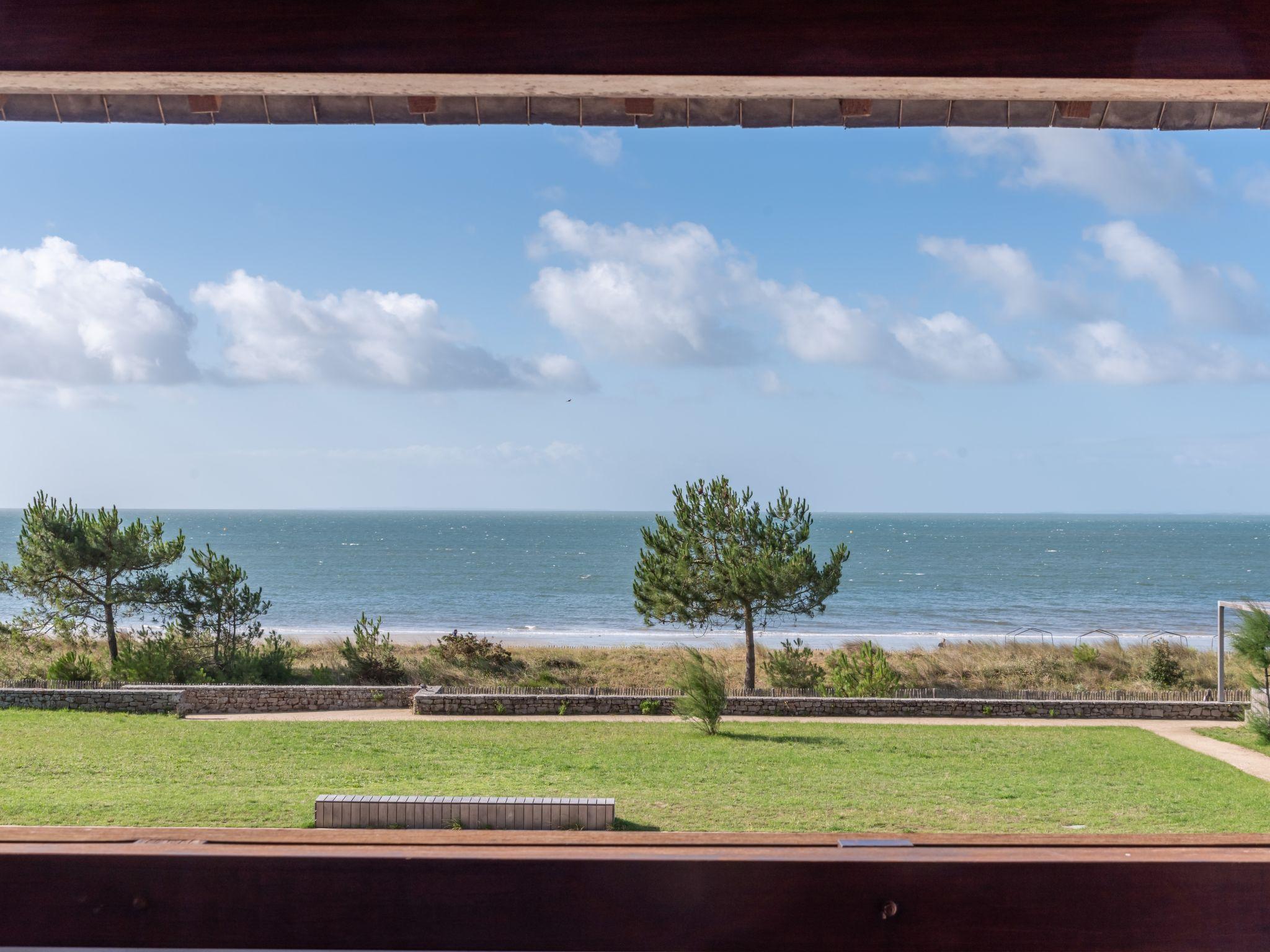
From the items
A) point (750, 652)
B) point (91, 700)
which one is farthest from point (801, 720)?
point (91, 700)

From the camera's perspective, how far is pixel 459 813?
642 cm

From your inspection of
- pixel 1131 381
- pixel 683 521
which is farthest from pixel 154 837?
pixel 1131 381

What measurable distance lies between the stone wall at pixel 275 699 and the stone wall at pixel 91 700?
561 mm

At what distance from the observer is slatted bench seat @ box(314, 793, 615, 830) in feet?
20.8

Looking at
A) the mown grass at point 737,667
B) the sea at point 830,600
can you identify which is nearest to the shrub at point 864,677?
the mown grass at point 737,667

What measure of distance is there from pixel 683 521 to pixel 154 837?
17.9m

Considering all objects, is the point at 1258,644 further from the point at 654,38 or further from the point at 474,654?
the point at 654,38

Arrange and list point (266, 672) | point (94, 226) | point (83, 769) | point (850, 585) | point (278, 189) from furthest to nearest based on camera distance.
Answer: point (94, 226) < point (278, 189) < point (850, 585) < point (266, 672) < point (83, 769)

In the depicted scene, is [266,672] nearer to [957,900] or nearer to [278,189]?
[957,900]

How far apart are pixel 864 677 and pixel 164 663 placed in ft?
44.7

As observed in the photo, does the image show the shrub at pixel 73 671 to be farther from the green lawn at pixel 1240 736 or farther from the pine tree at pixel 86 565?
the green lawn at pixel 1240 736

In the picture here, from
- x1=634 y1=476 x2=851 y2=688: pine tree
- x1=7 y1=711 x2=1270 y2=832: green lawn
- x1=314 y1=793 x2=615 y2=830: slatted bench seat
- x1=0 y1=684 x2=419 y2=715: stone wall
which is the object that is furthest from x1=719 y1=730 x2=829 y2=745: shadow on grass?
x1=0 y1=684 x2=419 y2=715: stone wall

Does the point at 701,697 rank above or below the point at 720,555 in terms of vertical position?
below

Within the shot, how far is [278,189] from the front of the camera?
2333 inches
